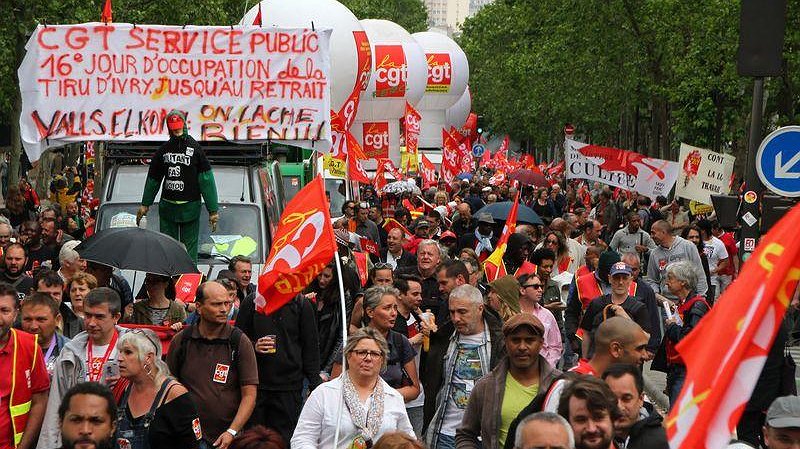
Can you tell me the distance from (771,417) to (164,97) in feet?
32.9

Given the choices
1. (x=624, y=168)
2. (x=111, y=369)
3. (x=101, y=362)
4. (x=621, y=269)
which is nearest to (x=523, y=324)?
(x=111, y=369)

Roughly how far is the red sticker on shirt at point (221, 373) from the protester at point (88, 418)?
2.04m

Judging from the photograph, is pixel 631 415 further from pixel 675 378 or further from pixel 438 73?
pixel 438 73

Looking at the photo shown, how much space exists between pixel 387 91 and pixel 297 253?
1428 inches

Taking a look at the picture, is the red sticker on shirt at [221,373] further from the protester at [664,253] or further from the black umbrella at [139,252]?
the protester at [664,253]

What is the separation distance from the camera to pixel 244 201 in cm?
1526

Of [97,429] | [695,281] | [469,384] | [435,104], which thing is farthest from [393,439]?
[435,104]

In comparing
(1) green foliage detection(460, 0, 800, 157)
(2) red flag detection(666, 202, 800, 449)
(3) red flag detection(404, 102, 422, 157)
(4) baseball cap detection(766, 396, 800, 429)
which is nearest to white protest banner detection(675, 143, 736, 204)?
(1) green foliage detection(460, 0, 800, 157)

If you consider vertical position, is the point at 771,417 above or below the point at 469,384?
above

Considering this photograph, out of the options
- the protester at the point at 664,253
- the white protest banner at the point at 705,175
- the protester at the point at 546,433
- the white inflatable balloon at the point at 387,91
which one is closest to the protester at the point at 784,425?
the protester at the point at 546,433

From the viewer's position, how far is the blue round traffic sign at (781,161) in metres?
11.3

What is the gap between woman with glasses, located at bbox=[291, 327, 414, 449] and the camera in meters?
7.66

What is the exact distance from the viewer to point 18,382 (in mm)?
7879

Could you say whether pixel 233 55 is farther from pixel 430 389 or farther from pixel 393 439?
pixel 393 439
